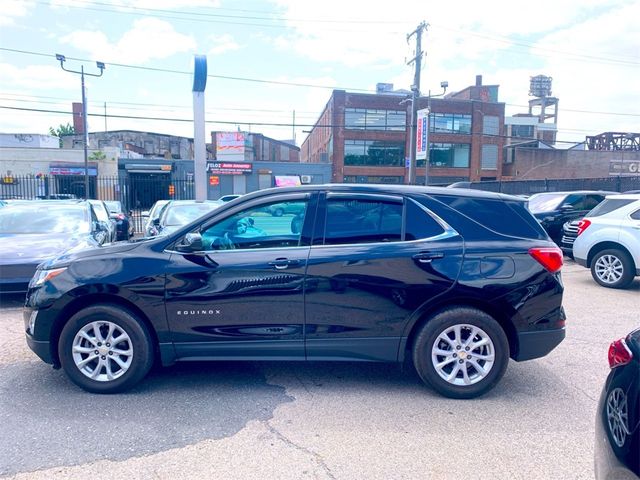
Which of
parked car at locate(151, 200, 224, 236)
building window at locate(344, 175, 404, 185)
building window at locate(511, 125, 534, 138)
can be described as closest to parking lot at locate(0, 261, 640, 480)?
parked car at locate(151, 200, 224, 236)

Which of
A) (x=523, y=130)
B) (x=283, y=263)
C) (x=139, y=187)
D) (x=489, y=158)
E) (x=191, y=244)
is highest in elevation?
(x=523, y=130)

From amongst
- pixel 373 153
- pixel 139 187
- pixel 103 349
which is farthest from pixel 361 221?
pixel 373 153

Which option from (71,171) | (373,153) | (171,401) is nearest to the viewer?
(171,401)

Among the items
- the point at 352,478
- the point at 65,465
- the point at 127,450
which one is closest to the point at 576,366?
the point at 352,478

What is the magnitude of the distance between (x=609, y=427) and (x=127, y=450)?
9.27 feet

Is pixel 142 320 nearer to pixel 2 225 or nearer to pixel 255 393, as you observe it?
pixel 255 393

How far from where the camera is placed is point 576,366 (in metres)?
4.70

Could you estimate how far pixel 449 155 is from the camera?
48.2 meters

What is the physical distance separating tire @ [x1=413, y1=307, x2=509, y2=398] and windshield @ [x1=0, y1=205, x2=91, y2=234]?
20.7ft

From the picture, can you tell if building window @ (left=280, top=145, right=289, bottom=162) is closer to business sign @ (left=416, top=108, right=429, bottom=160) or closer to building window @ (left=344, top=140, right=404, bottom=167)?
building window @ (left=344, top=140, right=404, bottom=167)

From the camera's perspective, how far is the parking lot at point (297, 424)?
2992mm

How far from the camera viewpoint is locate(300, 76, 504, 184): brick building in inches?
1794

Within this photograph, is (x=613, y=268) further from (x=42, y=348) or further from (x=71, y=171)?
(x=71, y=171)

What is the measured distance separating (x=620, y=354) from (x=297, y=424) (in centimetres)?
220
